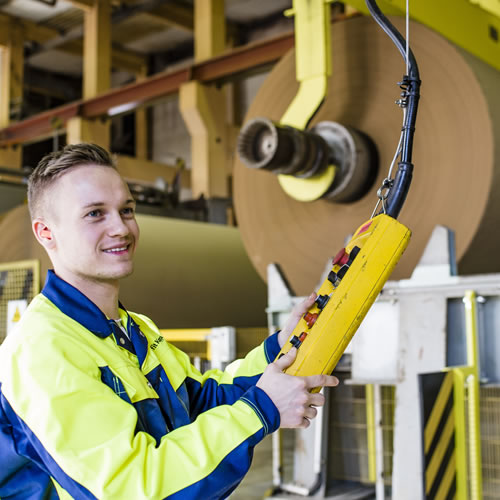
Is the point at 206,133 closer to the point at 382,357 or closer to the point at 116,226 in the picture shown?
Answer: the point at 382,357

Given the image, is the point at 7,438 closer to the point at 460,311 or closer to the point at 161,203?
the point at 460,311

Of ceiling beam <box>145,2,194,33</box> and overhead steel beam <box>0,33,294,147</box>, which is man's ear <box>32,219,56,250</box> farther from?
ceiling beam <box>145,2,194,33</box>

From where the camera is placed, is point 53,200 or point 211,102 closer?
point 53,200

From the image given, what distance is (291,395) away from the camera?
1181 mm

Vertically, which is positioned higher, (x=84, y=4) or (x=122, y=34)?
(x=122, y=34)

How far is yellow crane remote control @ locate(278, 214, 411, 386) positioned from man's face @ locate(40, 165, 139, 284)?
39 cm

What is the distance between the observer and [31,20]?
10.3 meters

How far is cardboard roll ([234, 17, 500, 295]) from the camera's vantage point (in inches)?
127

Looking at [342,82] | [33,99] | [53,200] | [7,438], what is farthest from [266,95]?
[33,99]

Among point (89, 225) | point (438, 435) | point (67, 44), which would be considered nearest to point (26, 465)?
point (89, 225)

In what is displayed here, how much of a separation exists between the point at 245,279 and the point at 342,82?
8.12ft

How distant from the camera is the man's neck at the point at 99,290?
4.40 feet

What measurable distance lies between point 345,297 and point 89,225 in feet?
1.71

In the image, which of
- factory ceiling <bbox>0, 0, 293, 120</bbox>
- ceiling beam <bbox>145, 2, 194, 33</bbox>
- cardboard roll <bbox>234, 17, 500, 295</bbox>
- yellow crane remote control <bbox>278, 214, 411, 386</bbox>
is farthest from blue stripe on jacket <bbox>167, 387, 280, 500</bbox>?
ceiling beam <bbox>145, 2, 194, 33</bbox>
